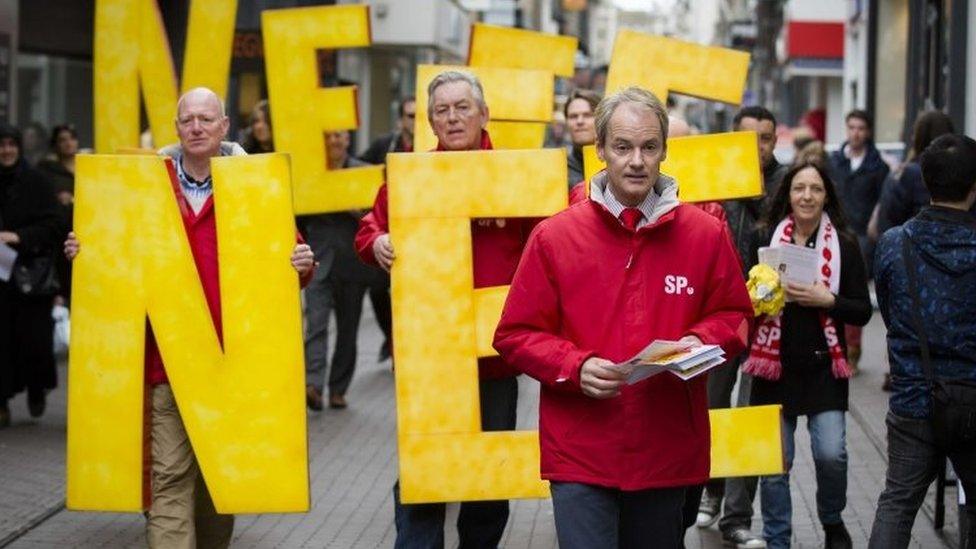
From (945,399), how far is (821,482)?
5.19ft

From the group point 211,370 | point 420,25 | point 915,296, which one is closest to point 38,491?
point 211,370

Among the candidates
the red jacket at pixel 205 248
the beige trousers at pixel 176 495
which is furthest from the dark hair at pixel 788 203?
the beige trousers at pixel 176 495

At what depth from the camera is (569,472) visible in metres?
5.19

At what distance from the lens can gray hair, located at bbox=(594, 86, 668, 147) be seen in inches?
206

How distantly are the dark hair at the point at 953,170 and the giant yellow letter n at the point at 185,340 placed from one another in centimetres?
244

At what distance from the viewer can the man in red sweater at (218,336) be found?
7.00 metres

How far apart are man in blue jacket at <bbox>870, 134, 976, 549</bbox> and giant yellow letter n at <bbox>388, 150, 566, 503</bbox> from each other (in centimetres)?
131

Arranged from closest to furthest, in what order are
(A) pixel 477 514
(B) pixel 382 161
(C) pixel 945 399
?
(C) pixel 945 399, (A) pixel 477 514, (B) pixel 382 161

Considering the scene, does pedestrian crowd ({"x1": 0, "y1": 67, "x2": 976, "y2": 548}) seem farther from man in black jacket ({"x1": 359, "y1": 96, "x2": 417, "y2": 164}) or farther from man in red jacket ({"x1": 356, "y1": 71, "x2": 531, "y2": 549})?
man in black jacket ({"x1": 359, "y1": 96, "x2": 417, "y2": 164})

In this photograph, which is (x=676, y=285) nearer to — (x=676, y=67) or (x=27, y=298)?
(x=676, y=67)

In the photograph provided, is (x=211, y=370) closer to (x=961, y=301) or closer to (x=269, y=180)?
(x=269, y=180)

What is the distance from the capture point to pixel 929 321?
6551mm

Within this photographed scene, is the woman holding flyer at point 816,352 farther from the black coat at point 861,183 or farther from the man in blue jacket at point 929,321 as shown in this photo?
the black coat at point 861,183

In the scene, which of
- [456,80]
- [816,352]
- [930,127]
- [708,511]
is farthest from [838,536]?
[930,127]
